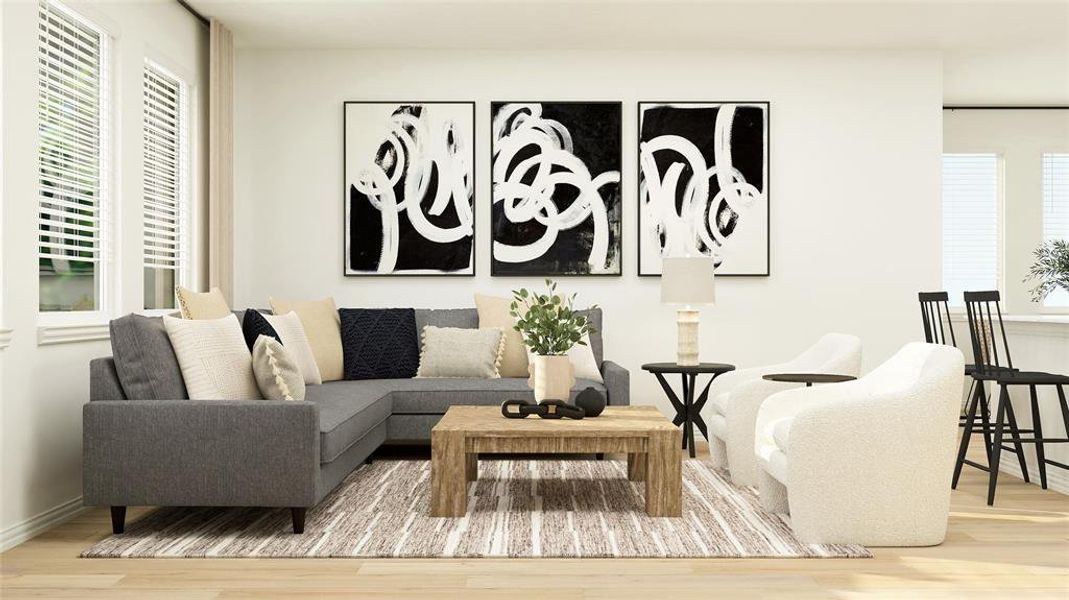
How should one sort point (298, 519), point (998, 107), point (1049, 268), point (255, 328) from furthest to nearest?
point (998, 107) → point (1049, 268) → point (255, 328) → point (298, 519)

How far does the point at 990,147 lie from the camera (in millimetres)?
8422

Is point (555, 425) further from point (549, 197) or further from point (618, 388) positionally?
point (549, 197)

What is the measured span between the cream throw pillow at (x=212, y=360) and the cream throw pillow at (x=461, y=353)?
1.73 meters

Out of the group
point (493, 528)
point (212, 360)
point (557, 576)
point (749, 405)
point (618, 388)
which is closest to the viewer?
point (557, 576)

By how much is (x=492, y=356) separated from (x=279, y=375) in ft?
6.48

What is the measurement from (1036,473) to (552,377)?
273cm

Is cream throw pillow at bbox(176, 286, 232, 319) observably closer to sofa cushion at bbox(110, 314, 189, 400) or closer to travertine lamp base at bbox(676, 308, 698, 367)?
sofa cushion at bbox(110, 314, 189, 400)

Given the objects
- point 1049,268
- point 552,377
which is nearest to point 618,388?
point 552,377

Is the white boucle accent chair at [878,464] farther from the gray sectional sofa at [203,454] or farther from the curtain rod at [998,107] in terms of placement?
the curtain rod at [998,107]

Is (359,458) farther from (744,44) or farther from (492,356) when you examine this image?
(744,44)

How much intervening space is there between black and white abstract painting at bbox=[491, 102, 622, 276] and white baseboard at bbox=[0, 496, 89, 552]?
126 inches

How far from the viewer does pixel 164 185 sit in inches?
220

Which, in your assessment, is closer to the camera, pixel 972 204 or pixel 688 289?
pixel 688 289

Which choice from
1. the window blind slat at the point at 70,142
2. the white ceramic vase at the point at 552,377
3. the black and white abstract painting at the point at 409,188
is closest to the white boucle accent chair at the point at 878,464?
the white ceramic vase at the point at 552,377
